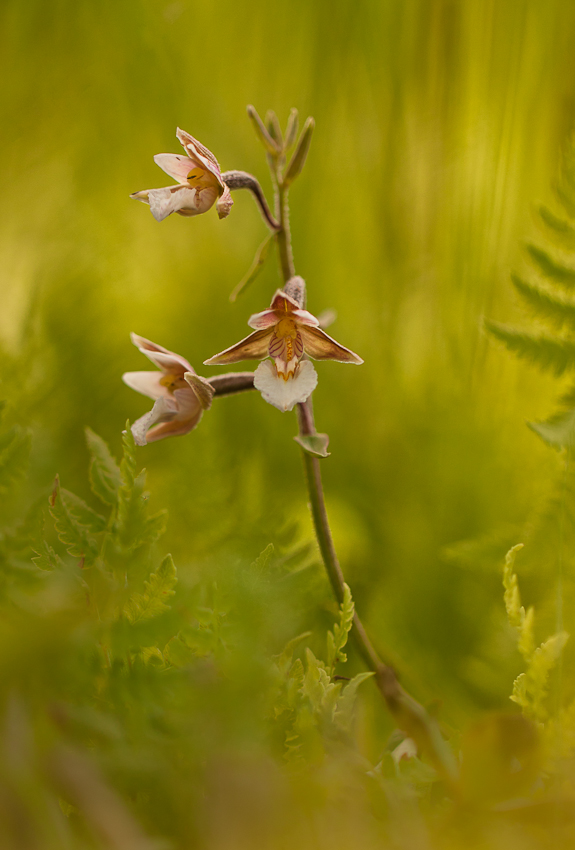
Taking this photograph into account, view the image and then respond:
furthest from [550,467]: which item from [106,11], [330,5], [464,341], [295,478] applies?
[106,11]

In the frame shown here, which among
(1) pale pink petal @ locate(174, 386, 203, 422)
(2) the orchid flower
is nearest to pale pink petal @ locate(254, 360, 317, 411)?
(2) the orchid flower

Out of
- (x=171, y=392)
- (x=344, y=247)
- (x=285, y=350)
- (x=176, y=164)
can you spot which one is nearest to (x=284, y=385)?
Result: (x=285, y=350)

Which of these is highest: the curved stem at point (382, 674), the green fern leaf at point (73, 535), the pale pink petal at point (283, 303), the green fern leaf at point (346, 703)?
the pale pink petal at point (283, 303)

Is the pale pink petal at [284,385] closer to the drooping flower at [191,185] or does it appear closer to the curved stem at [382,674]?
the curved stem at [382,674]

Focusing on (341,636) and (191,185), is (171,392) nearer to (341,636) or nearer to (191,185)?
(191,185)

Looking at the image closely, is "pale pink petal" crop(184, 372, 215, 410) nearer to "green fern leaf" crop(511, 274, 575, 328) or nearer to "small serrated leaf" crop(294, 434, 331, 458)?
"small serrated leaf" crop(294, 434, 331, 458)

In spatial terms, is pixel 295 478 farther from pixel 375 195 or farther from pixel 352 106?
pixel 352 106

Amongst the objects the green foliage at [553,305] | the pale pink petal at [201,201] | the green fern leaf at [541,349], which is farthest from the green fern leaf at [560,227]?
the pale pink petal at [201,201]
